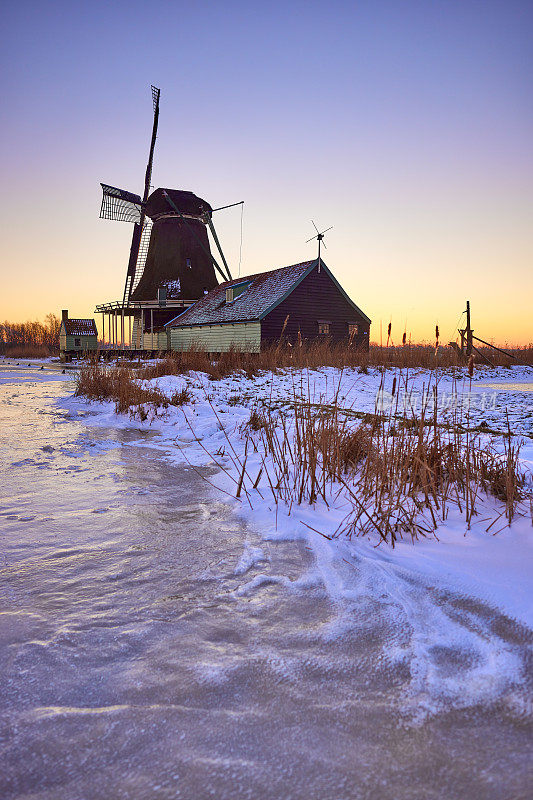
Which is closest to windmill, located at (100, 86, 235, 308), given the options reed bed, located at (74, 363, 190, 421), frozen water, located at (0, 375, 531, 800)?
reed bed, located at (74, 363, 190, 421)

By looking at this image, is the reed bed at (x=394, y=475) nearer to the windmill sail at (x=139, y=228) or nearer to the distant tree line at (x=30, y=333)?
the windmill sail at (x=139, y=228)

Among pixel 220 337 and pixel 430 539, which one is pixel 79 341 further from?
pixel 430 539

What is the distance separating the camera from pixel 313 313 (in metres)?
25.8

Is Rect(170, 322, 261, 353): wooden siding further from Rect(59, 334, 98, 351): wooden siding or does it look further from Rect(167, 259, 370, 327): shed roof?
Rect(59, 334, 98, 351): wooden siding

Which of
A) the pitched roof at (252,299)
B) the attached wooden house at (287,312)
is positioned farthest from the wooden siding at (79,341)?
the attached wooden house at (287,312)

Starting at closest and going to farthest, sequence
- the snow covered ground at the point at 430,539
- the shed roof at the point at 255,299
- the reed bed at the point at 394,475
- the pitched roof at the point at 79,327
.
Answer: the snow covered ground at the point at 430,539
the reed bed at the point at 394,475
the shed roof at the point at 255,299
the pitched roof at the point at 79,327

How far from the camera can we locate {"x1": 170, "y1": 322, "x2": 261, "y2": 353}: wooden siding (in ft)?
82.3

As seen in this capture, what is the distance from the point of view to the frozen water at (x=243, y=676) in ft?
4.86

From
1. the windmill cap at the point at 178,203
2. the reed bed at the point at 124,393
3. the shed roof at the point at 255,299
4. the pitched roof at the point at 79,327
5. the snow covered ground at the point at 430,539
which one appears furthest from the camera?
the pitched roof at the point at 79,327

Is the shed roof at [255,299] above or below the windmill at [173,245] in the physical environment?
below

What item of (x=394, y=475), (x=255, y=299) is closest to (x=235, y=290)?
(x=255, y=299)

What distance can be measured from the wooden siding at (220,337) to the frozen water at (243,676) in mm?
19413

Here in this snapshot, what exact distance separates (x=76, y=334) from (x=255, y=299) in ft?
A: 87.4

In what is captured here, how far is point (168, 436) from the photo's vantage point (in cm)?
817
